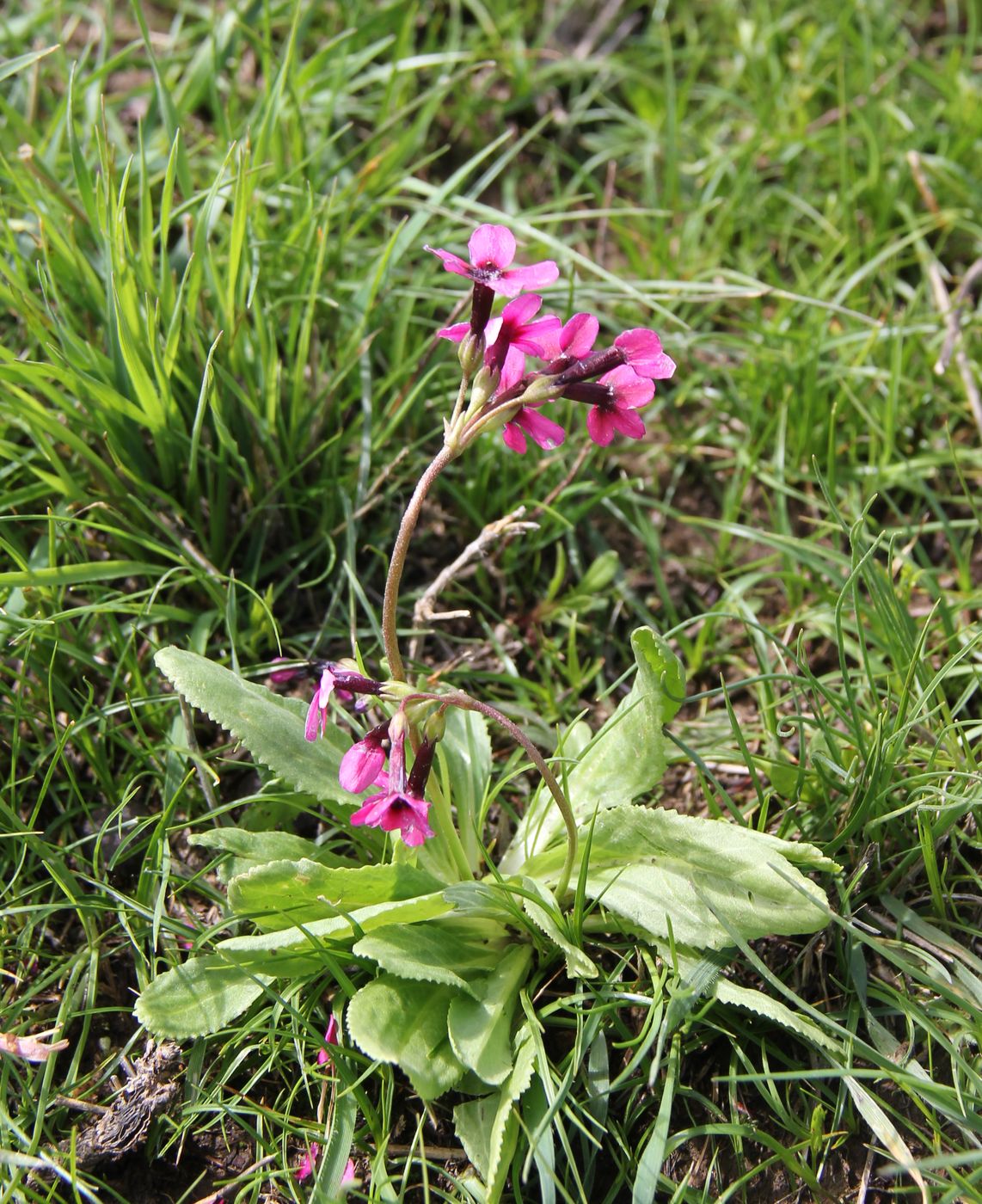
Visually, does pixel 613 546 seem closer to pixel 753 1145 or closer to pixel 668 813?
pixel 668 813

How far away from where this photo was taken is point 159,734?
267 centimetres

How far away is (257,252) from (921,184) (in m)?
2.17

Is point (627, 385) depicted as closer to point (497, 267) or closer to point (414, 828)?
point (497, 267)

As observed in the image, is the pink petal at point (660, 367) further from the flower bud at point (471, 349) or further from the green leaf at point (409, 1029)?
the green leaf at point (409, 1029)

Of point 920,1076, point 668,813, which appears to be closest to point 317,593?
point 668,813

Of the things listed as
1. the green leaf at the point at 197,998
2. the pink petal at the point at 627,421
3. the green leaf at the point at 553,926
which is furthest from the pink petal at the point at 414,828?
the pink petal at the point at 627,421

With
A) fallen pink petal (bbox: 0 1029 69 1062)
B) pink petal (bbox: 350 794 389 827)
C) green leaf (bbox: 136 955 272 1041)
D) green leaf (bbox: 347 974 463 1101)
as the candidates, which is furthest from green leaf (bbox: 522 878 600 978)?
fallen pink petal (bbox: 0 1029 69 1062)

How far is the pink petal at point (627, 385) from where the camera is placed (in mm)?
1966

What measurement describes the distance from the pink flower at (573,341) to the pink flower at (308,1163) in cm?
155

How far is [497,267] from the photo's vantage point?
1979 mm

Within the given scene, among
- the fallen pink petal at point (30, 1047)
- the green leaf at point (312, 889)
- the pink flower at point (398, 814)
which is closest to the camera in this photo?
the pink flower at point (398, 814)

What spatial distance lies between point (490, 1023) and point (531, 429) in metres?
1.10

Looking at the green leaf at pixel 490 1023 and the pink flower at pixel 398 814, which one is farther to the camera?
the green leaf at pixel 490 1023

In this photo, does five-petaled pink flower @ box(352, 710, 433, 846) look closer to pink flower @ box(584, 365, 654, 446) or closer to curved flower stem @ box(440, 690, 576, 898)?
curved flower stem @ box(440, 690, 576, 898)
